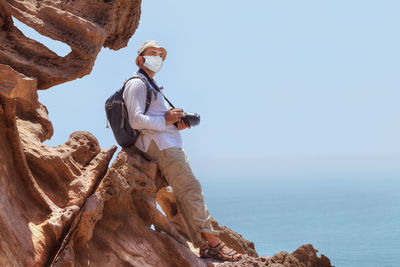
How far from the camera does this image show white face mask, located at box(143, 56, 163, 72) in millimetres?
5035

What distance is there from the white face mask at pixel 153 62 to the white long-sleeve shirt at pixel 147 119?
0.39 meters

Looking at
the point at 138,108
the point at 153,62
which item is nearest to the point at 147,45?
the point at 153,62

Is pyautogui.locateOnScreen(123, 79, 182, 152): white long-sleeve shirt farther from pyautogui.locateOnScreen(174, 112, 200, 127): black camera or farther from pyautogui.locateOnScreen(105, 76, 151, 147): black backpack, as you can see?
pyautogui.locateOnScreen(174, 112, 200, 127): black camera

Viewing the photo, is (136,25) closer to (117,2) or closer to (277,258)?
(117,2)

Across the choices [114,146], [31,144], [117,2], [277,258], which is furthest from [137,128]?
[277,258]

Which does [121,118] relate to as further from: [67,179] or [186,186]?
[186,186]

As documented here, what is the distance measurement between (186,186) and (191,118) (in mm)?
877

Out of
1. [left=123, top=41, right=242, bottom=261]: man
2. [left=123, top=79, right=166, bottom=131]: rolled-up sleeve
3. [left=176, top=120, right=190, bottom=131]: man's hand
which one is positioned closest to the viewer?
[left=123, top=79, right=166, bottom=131]: rolled-up sleeve

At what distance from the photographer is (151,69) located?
505cm

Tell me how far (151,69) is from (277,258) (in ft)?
10.4

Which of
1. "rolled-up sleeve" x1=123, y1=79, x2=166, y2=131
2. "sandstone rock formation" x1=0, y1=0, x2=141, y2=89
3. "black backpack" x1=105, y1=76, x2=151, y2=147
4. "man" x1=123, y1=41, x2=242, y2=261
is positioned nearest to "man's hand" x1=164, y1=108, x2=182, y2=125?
"man" x1=123, y1=41, x2=242, y2=261

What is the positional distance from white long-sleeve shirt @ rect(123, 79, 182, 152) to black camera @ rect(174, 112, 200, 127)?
189 millimetres

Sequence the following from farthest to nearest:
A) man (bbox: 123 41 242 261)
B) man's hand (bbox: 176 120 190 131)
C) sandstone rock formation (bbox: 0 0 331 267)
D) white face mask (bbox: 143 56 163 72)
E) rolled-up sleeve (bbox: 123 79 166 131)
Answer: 1. white face mask (bbox: 143 56 163 72)
2. man's hand (bbox: 176 120 190 131)
3. man (bbox: 123 41 242 261)
4. rolled-up sleeve (bbox: 123 79 166 131)
5. sandstone rock formation (bbox: 0 0 331 267)

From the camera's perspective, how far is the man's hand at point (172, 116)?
→ 4.74 meters
